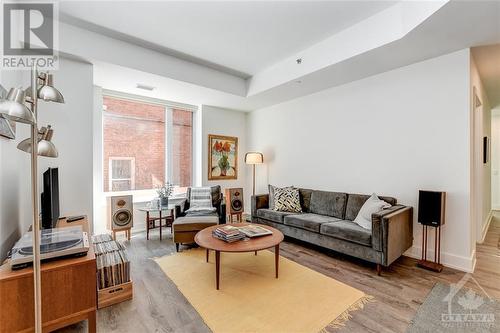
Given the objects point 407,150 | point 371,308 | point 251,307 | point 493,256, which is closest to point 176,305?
point 251,307

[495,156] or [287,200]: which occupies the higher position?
[495,156]

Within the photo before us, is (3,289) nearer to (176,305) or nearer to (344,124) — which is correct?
(176,305)

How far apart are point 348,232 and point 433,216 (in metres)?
0.97

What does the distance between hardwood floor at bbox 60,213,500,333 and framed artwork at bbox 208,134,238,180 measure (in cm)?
221

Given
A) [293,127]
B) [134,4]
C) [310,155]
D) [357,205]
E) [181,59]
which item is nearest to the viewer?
[134,4]

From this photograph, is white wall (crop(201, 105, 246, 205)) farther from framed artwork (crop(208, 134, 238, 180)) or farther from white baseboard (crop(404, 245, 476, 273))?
white baseboard (crop(404, 245, 476, 273))

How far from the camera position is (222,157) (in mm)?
5516

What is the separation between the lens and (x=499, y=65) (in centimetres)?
324

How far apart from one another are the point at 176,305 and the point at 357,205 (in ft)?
9.00

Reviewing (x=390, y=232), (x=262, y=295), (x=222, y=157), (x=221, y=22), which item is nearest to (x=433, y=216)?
(x=390, y=232)

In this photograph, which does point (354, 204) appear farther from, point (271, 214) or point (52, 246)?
point (52, 246)

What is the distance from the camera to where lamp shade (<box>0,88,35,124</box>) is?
111 cm

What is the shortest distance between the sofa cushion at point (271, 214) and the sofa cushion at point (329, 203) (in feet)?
1.69

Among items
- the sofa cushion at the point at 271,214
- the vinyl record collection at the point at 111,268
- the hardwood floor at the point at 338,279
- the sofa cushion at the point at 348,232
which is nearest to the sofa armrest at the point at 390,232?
the sofa cushion at the point at 348,232
